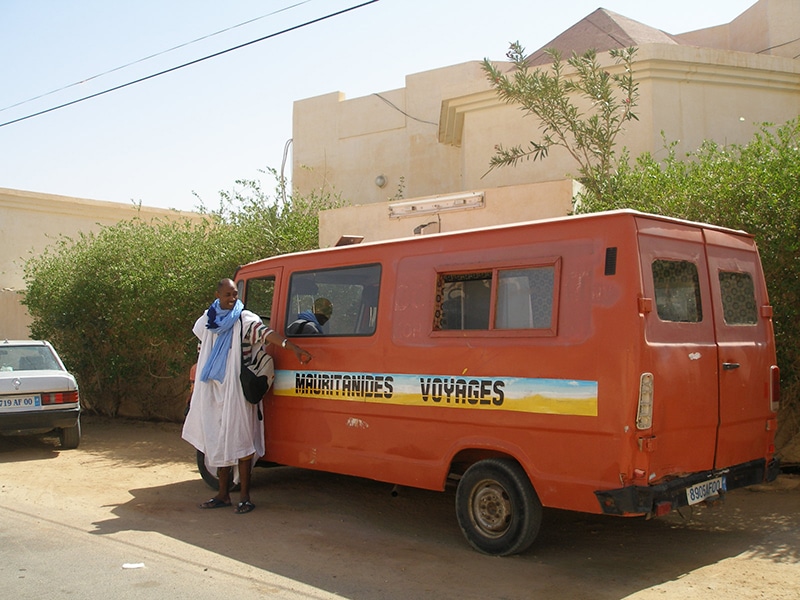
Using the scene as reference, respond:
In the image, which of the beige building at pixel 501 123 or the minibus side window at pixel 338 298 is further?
the beige building at pixel 501 123

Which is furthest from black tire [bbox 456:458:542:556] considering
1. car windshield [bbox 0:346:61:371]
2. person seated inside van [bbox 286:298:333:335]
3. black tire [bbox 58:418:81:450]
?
car windshield [bbox 0:346:61:371]

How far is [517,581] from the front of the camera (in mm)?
5180

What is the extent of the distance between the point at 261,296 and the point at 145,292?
5462 millimetres

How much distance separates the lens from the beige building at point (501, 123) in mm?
11102

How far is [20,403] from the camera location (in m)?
10.3

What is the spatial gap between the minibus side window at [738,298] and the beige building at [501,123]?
3902 mm

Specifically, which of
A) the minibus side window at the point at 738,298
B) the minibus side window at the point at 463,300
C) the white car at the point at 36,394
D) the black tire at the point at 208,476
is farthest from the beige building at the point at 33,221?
the minibus side window at the point at 738,298

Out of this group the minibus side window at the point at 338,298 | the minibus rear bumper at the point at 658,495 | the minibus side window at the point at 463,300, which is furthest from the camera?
the minibus side window at the point at 338,298

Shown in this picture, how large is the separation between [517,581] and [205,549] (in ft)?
7.80

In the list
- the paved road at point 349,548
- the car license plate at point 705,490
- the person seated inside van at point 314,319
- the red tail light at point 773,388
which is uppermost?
the person seated inside van at point 314,319

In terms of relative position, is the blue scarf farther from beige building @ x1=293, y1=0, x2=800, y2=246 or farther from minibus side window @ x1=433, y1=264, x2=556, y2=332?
beige building @ x1=293, y1=0, x2=800, y2=246

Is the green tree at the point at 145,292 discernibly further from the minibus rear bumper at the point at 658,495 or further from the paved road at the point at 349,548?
the minibus rear bumper at the point at 658,495

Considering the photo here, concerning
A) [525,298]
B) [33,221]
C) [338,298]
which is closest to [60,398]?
[338,298]

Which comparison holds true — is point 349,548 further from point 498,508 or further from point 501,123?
point 501,123
